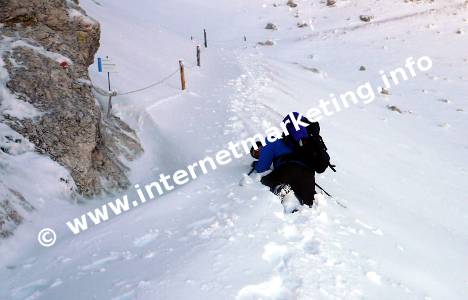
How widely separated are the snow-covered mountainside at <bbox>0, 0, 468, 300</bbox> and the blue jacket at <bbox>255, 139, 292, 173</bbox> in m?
0.33

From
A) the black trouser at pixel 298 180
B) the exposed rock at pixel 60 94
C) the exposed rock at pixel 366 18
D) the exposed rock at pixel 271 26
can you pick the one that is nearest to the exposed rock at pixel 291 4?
the exposed rock at pixel 271 26

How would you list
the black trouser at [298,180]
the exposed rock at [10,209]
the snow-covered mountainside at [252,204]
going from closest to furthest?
1. the snow-covered mountainside at [252,204]
2. the exposed rock at [10,209]
3. the black trouser at [298,180]

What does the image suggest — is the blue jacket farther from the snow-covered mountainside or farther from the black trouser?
the snow-covered mountainside

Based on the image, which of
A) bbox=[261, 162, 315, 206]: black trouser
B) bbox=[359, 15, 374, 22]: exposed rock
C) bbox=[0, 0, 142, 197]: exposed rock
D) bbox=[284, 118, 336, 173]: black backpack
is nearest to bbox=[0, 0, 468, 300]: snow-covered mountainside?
bbox=[261, 162, 315, 206]: black trouser

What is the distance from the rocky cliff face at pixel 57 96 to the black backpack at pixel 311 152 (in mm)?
3109

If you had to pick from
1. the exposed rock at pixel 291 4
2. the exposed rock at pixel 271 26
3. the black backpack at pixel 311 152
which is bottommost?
the black backpack at pixel 311 152

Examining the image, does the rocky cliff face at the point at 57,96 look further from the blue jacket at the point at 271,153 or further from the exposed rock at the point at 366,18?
the exposed rock at the point at 366,18

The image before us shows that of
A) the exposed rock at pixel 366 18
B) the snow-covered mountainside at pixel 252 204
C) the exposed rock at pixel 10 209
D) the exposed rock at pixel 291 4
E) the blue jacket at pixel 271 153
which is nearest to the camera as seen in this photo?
the snow-covered mountainside at pixel 252 204

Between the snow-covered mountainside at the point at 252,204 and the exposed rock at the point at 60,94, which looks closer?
the snow-covered mountainside at the point at 252,204

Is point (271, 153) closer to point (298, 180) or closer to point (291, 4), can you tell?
point (298, 180)

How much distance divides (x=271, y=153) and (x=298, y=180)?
688 millimetres

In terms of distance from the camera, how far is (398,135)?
13.9 meters

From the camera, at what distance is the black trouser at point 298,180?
5555mm

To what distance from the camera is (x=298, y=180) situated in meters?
5.61
